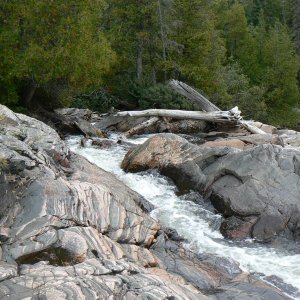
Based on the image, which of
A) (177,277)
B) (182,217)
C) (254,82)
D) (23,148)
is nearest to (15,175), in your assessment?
(23,148)

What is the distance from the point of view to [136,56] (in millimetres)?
27000

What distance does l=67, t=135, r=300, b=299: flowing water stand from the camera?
8922mm

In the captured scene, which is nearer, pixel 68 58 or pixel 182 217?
pixel 182 217

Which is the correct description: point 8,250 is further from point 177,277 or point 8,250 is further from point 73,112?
point 73,112

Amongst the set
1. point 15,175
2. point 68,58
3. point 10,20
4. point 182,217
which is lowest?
point 182,217

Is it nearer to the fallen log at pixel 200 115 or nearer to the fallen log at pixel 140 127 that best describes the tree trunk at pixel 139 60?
the fallen log at pixel 200 115

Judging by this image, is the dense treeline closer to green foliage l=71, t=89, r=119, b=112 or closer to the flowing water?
green foliage l=71, t=89, r=119, b=112

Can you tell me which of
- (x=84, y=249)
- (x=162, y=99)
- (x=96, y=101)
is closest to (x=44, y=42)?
(x=162, y=99)

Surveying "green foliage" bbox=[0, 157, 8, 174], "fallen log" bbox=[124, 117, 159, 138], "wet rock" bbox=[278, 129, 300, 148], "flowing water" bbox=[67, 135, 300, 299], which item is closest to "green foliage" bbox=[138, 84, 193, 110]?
"fallen log" bbox=[124, 117, 159, 138]

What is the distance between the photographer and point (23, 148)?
29.7ft

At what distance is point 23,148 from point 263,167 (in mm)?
6116

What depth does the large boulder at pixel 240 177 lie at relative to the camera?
413 inches

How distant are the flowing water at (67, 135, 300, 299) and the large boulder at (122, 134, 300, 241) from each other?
35cm

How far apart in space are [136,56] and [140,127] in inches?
357
